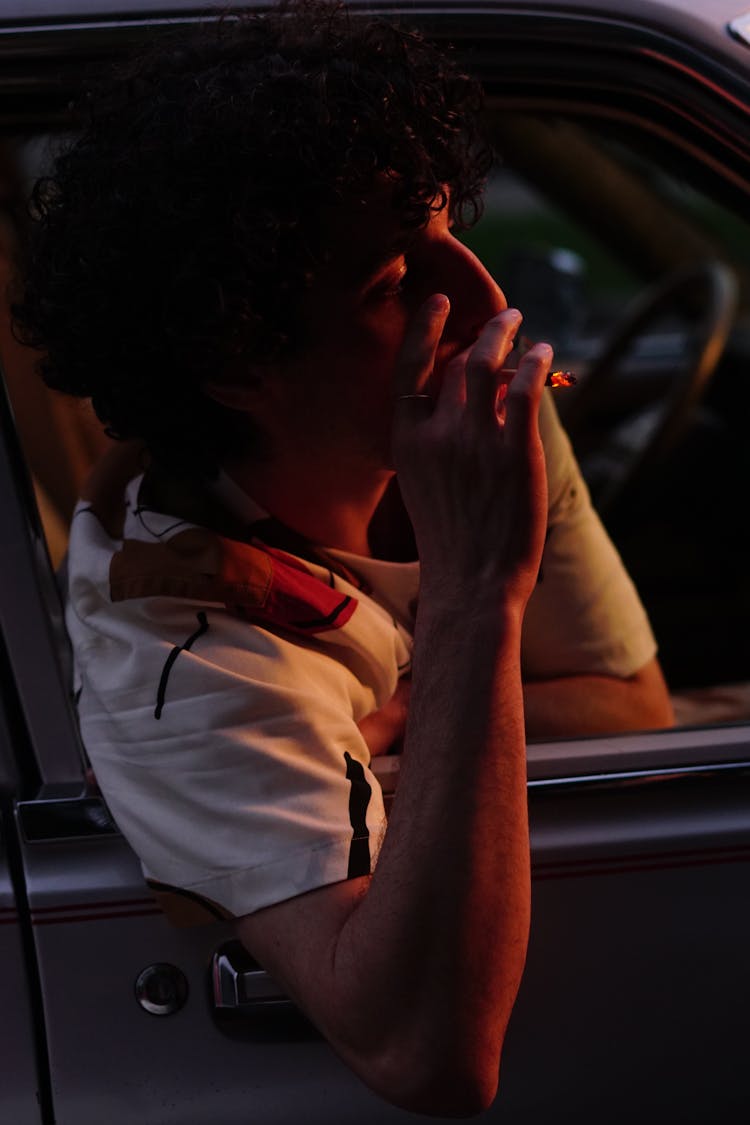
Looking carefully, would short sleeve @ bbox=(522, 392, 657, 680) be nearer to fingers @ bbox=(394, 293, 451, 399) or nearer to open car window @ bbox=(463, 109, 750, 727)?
fingers @ bbox=(394, 293, 451, 399)

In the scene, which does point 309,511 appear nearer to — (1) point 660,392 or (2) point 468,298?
(2) point 468,298

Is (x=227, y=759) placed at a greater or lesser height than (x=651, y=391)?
lesser

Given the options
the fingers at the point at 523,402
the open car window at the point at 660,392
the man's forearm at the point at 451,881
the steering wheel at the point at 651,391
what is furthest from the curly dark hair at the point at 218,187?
the steering wheel at the point at 651,391

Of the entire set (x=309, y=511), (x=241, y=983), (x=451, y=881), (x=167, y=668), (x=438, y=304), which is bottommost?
(x=241, y=983)

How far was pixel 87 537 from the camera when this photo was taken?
63.5 inches

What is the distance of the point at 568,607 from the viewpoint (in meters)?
1.94

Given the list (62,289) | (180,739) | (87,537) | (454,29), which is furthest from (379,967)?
(454,29)

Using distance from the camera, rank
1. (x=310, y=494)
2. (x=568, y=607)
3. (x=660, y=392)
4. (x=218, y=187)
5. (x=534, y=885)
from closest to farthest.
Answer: (x=218, y=187) → (x=534, y=885) → (x=310, y=494) → (x=568, y=607) → (x=660, y=392)

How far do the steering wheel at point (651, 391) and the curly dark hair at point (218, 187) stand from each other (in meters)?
1.65

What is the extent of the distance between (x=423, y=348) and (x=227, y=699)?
17.0 inches

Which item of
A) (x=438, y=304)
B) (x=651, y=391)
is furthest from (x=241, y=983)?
(x=651, y=391)

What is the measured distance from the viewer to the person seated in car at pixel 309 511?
52.2 inches

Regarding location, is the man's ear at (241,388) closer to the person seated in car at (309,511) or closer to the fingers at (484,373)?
the person seated in car at (309,511)

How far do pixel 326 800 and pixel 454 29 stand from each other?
3.09 ft
